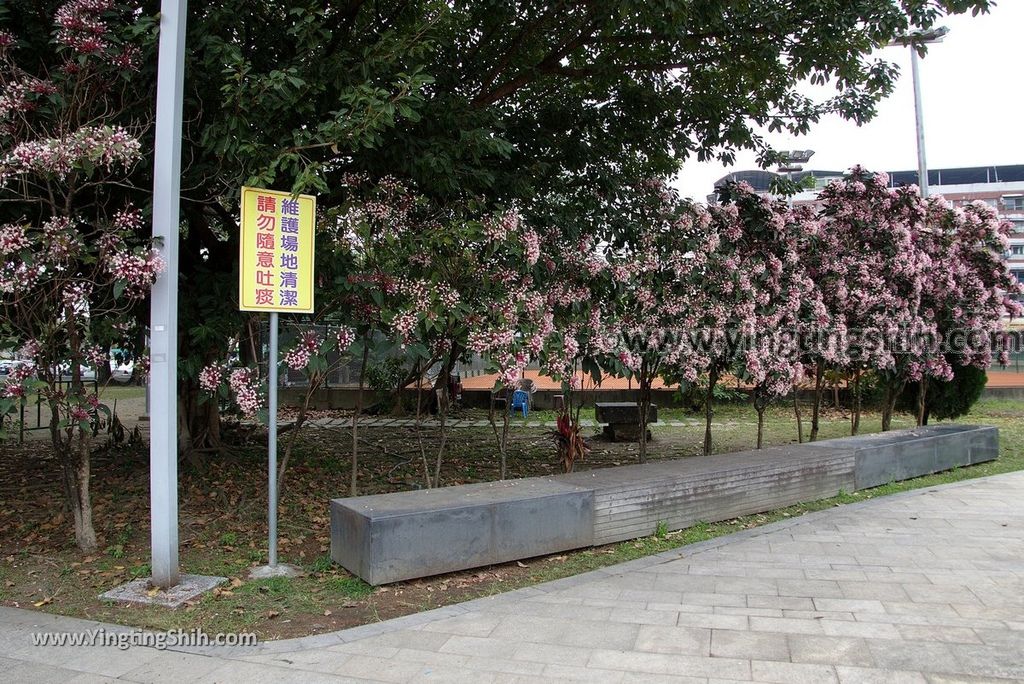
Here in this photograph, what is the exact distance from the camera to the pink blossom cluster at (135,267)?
454 cm

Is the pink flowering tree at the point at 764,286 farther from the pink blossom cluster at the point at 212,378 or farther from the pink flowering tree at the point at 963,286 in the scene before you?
the pink blossom cluster at the point at 212,378

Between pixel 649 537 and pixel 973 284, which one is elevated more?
pixel 973 284

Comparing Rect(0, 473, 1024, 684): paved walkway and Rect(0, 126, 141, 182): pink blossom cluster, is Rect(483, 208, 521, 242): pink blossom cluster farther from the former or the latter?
Rect(0, 473, 1024, 684): paved walkway

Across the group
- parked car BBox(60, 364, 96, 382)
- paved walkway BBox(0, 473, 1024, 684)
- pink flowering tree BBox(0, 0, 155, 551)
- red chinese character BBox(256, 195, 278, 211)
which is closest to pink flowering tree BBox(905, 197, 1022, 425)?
paved walkway BBox(0, 473, 1024, 684)

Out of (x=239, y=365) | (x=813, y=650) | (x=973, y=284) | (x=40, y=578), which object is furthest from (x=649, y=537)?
(x=973, y=284)

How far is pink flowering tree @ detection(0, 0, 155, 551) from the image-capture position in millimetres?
4602

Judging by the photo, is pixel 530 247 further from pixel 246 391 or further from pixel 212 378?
pixel 212 378

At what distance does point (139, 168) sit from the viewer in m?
5.88

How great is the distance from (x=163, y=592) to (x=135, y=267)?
2049 mm

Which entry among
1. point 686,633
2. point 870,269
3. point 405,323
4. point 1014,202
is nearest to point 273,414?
point 405,323

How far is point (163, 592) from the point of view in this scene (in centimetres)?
459

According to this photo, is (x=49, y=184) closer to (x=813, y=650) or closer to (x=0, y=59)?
(x=0, y=59)

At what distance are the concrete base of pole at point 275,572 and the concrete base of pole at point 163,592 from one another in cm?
21

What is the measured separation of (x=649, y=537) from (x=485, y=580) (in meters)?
1.64
